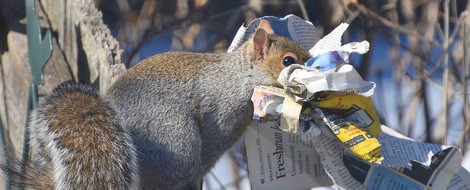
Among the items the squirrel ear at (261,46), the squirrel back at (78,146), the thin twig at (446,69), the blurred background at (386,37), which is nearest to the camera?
the squirrel back at (78,146)

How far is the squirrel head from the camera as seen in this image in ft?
5.83

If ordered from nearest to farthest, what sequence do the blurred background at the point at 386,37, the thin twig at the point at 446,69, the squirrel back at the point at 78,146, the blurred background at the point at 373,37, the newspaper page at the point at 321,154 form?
the squirrel back at the point at 78,146
the newspaper page at the point at 321,154
the thin twig at the point at 446,69
the blurred background at the point at 373,37
the blurred background at the point at 386,37

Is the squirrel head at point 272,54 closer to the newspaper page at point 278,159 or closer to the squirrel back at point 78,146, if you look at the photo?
the newspaper page at point 278,159

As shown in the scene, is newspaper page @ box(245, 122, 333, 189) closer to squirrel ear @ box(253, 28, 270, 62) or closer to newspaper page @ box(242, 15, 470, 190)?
newspaper page @ box(242, 15, 470, 190)

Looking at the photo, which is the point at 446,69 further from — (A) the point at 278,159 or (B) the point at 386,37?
(A) the point at 278,159

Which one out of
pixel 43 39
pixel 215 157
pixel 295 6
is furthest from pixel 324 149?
pixel 295 6

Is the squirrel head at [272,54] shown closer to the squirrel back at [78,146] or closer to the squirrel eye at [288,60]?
the squirrel eye at [288,60]

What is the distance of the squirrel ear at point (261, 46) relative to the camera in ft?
5.79

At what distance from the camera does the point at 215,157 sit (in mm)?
1788

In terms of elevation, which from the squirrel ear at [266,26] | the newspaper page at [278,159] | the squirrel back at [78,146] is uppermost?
the squirrel ear at [266,26]

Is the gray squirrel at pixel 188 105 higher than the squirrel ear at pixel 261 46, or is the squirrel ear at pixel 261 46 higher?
the squirrel ear at pixel 261 46

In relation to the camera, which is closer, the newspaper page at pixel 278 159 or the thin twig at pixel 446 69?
the newspaper page at pixel 278 159

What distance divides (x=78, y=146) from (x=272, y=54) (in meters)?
0.46

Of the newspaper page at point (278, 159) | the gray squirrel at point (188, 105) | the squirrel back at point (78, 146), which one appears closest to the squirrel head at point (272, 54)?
the gray squirrel at point (188, 105)
